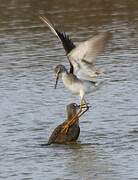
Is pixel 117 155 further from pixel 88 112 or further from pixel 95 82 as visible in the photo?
pixel 88 112

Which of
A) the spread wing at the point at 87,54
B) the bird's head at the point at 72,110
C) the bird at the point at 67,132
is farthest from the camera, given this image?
the bird's head at the point at 72,110

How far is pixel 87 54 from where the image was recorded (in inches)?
498

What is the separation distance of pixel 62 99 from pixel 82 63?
2.88 meters

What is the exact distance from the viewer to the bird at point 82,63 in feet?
41.3

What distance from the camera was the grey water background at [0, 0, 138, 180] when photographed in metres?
11.5

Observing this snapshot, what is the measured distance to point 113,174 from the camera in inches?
429

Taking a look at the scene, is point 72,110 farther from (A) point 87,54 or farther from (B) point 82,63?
(A) point 87,54

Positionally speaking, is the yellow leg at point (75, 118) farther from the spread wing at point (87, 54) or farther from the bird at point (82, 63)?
the spread wing at point (87, 54)

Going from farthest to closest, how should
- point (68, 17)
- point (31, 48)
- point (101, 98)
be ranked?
point (68, 17), point (31, 48), point (101, 98)

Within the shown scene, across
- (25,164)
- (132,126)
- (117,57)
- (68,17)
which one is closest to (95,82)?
(132,126)

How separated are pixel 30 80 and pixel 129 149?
17.6 ft

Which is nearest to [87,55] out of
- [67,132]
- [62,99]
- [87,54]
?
[87,54]

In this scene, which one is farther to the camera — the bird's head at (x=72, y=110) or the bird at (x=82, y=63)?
the bird's head at (x=72, y=110)

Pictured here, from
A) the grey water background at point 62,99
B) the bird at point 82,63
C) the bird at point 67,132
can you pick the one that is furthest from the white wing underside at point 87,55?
the grey water background at point 62,99
